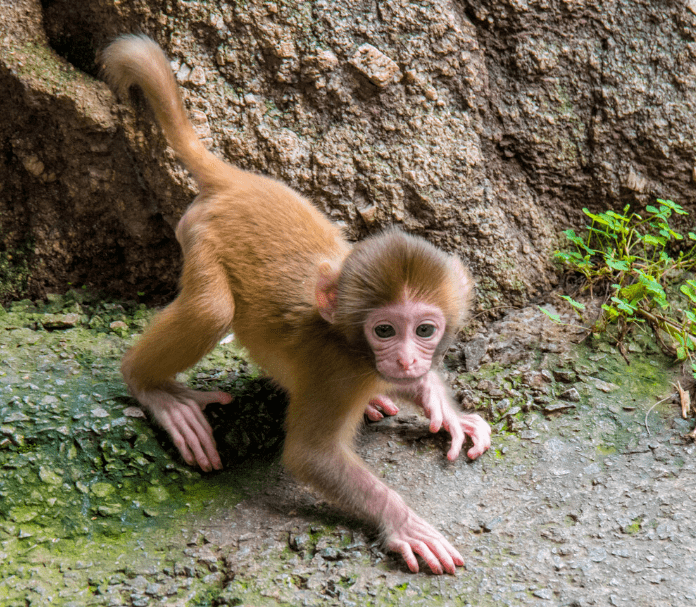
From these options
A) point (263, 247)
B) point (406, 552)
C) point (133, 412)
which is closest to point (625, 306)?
point (406, 552)

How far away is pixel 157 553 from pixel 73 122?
8.36 feet

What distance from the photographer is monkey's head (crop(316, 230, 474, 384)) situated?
2830 mm

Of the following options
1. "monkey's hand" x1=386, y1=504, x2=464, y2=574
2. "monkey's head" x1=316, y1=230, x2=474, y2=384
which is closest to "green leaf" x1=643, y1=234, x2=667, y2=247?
"monkey's head" x1=316, y1=230, x2=474, y2=384

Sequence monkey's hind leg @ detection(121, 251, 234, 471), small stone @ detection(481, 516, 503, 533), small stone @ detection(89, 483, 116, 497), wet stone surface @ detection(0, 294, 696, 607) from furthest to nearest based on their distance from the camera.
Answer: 1. monkey's hind leg @ detection(121, 251, 234, 471)
2. small stone @ detection(89, 483, 116, 497)
3. small stone @ detection(481, 516, 503, 533)
4. wet stone surface @ detection(0, 294, 696, 607)

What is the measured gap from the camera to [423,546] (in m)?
2.79

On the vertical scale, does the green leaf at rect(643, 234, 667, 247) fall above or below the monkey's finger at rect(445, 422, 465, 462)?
above

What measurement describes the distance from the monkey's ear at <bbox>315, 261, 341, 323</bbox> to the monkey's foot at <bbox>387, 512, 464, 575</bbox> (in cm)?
96

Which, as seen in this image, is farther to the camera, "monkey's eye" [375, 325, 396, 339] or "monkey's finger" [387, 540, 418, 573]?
"monkey's eye" [375, 325, 396, 339]

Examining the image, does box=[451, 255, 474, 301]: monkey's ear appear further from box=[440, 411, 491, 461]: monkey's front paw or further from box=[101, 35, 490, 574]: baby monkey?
box=[440, 411, 491, 461]: monkey's front paw

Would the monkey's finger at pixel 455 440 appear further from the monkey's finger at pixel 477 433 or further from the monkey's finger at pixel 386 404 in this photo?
the monkey's finger at pixel 386 404

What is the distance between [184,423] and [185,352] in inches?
14.3

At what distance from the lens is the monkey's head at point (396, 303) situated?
2.83 metres

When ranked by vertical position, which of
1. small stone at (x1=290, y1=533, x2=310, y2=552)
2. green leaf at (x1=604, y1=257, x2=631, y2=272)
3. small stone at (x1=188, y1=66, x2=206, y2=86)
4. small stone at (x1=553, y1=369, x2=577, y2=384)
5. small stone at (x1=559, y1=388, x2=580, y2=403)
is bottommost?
small stone at (x1=290, y1=533, x2=310, y2=552)

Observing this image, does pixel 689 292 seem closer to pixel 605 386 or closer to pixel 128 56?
pixel 605 386
